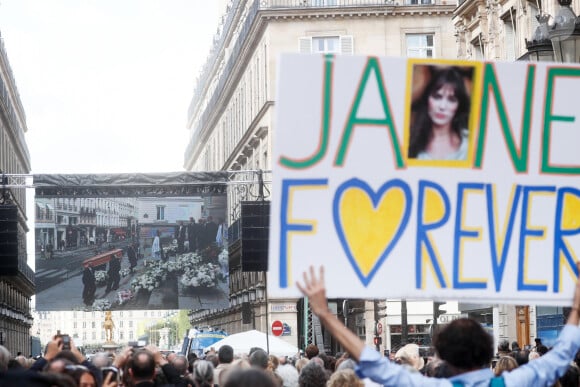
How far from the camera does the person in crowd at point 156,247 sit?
136 feet

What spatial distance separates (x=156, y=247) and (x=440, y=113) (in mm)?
35978

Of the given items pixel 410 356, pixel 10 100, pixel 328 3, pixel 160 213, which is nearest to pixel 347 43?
pixel 328 3

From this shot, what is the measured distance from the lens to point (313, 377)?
934 centimetres

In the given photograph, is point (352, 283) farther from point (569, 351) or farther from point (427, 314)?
point (427, 314)

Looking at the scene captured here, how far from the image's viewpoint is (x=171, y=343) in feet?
627

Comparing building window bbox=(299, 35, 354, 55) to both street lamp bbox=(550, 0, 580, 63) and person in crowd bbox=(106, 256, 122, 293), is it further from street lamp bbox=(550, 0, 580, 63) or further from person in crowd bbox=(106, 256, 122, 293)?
street lamp bbox=(550, 0, 580, 63)

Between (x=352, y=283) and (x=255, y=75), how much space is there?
52322mm

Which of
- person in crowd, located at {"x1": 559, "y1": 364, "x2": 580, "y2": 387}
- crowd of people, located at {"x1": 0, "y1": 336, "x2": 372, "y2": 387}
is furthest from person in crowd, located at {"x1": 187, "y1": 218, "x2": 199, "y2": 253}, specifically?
person in crowd, located at {"x1": 559, "y1": 364, "x2": 580, "y2": 387}

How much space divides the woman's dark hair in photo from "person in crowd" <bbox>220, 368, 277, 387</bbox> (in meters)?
1.53

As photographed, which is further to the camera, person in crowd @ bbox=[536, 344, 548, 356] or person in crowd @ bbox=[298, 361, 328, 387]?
person in crowd @ bbox=[536, 344, 548, 356]

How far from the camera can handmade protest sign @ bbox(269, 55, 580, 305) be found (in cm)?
580

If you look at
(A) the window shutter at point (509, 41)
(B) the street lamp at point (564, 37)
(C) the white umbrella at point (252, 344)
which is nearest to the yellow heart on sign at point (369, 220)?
(B) the street lamp at point (564, 37)

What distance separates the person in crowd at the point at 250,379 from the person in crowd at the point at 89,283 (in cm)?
3691

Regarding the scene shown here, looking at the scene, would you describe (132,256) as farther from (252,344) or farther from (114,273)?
(252,344)
